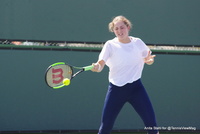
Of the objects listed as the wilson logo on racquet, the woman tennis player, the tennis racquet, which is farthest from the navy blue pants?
the wilson logo on racquet

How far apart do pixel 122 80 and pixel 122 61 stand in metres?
0.19

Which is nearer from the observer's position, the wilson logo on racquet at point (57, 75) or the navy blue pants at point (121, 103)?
the navy blue pants at point (121, 103)

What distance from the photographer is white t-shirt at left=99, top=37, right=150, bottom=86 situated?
10.1 feet

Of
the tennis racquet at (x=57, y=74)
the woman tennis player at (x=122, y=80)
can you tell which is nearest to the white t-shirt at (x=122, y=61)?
the woman tennis player at (x=122, y=80)

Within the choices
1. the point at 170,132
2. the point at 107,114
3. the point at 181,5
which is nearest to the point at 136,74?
the point at 107,114

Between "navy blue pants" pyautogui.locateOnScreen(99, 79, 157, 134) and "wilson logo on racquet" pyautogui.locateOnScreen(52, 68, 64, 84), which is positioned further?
"wilson logo on racquet" pyautogui.locateOnScreen(52, 68, 64, 84)

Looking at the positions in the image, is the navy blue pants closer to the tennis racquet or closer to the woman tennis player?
the woman tennis player

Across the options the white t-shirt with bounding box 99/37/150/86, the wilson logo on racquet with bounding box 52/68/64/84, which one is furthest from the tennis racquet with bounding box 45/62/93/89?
the white t-shirt with bounding box 99/37/150/86

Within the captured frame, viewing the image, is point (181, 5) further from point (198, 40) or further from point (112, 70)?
point (112, 70)

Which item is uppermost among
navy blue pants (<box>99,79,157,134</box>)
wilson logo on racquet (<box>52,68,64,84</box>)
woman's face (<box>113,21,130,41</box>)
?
woman's face (<box>113,21,130,41</box>)

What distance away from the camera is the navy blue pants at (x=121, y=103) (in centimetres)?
303

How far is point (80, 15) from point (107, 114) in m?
2.24

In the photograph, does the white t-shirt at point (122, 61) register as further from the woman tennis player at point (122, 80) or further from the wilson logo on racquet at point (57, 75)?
the wilson logo on racquet at point (57, 75)

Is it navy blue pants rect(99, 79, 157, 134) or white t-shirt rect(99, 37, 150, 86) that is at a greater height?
white t-shirt rect(99, 37, 150, 86)
